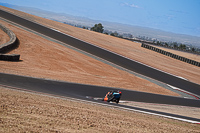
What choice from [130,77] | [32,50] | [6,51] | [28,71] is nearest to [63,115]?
[28,71]

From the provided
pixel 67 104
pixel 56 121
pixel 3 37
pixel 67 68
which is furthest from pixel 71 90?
pixel 3 37

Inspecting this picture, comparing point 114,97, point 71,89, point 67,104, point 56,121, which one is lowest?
point 71,89

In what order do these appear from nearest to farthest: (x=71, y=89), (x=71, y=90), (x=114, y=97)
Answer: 1. (x=114, y=97)
2. (x=71, y=90)
3. (x=71, y=89)

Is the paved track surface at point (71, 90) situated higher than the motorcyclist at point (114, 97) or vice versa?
the motorcyclist at point (114, 97)

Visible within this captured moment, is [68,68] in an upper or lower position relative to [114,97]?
lower

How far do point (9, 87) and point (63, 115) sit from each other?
6.25m

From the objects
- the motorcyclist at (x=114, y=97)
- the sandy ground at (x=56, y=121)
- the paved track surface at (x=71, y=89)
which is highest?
the sandy ground at (x=56, y=121)

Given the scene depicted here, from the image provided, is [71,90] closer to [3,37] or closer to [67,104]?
[67,104]

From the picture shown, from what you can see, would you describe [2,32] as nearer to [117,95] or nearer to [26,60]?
[26,60]

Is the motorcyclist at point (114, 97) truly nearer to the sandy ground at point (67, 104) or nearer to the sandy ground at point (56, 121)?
the sandy ground at point (67, 104)

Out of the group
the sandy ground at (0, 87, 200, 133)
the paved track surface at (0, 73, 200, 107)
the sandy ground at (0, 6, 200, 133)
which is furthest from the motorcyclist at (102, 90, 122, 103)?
the sandy ground at (0, 87, 200, 133)

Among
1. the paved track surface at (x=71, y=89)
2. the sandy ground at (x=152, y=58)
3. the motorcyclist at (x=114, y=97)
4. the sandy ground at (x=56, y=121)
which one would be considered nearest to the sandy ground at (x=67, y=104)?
the sandy ground at (x=56, y=121)

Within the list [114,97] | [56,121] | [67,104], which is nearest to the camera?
[56,121]

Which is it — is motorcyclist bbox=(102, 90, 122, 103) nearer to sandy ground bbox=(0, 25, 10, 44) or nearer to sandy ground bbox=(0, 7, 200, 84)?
sandy ground bbox=(0, 7, 200, 84)
